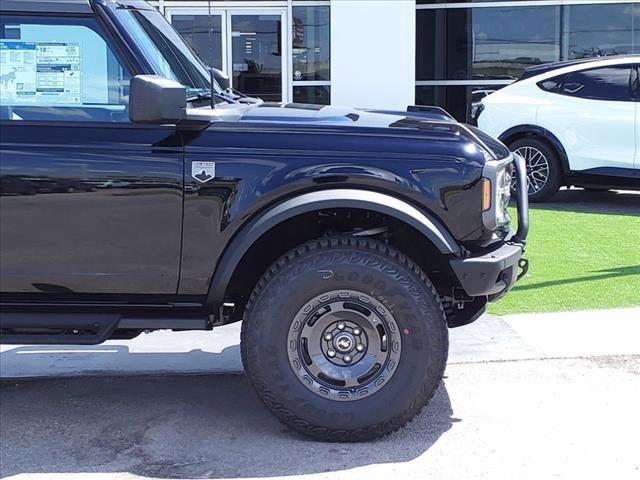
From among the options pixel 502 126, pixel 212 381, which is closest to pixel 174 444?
pixel 212 381

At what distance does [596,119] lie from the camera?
10.3 metres

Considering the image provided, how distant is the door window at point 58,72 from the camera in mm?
4172

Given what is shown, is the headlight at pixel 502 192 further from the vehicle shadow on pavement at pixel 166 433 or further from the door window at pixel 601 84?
the door window at pixel 601 84

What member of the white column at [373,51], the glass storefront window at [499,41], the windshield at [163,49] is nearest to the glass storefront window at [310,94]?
the white column at [373,51]

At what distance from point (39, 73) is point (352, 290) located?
1871 mm

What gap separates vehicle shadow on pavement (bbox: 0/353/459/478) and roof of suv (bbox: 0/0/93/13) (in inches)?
82.9

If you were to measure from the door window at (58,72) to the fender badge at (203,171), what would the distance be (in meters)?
0.48

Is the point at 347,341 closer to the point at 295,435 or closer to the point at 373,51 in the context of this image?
the point at 295,435

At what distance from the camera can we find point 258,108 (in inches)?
184

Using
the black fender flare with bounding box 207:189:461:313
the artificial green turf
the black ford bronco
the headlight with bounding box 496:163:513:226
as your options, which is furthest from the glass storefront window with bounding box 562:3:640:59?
the black fender flare with bounding box 207:189:461:313

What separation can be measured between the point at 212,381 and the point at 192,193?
1611mm

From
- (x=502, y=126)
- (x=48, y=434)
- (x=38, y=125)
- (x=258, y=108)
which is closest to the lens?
(x=38, y=125)

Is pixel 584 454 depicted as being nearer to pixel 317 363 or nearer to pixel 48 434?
pixel 317 363

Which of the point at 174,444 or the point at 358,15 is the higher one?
the point at 358,15
